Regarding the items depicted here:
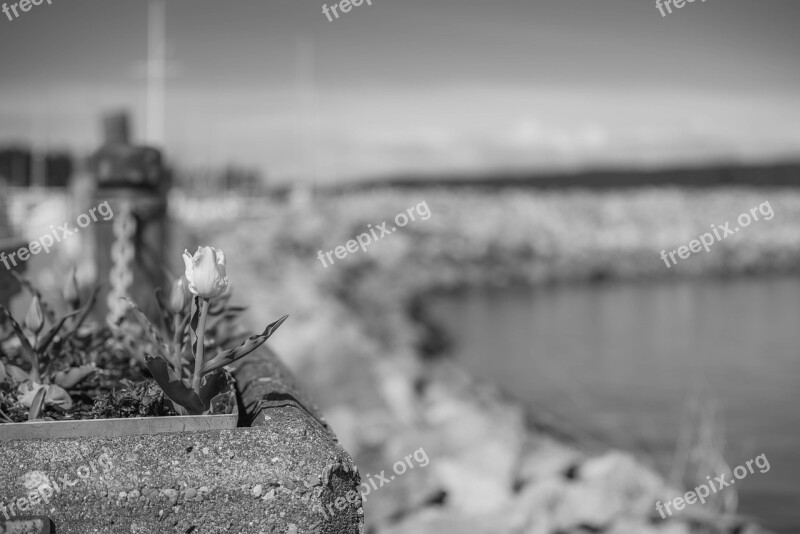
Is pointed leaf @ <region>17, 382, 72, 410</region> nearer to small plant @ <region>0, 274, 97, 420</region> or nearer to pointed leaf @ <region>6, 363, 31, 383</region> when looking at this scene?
small plant @ <region>0, 274, 97, 420</region>

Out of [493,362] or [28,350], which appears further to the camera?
[493,362]

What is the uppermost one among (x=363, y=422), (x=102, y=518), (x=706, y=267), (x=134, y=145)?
(x=134, y=145)

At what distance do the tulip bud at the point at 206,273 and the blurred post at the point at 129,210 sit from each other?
247cm

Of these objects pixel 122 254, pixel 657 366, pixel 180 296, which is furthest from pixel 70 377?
pixel 657 366

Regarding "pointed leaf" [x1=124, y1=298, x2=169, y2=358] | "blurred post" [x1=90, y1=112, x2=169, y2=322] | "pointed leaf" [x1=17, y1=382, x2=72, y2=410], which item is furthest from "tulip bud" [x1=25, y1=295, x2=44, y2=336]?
"blurred post" [x1=90, y1=112, x2=169, y2=322]

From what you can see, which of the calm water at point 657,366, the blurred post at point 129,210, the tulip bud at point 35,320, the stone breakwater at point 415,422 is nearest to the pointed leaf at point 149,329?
the tulip bud at point 35,320

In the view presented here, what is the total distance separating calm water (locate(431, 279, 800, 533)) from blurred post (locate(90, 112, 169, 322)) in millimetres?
5928

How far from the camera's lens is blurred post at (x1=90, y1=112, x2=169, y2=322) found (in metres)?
4.58

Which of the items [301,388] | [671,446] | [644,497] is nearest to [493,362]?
[671,446]

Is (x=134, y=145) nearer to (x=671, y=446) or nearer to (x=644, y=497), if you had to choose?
(x=644, y=497)

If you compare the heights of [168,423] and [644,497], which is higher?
[168,423]

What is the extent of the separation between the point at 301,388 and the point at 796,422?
10474mm

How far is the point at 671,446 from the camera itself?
402 inches

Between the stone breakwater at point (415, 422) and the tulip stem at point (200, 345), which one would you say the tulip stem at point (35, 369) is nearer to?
the tulip stem at point (200, 345)
